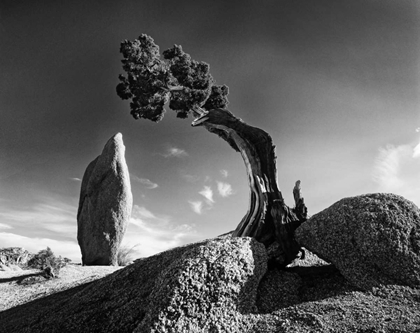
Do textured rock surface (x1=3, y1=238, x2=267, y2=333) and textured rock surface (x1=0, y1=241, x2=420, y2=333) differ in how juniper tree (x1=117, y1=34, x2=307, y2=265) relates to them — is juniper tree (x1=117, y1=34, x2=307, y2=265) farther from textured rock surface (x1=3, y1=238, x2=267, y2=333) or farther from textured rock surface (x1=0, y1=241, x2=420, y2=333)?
textured rock surface (x1=3, y1=238, x2=267, y2=333)

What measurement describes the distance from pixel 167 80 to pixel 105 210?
20.7 feet

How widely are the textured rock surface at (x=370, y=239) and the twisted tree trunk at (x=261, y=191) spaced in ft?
2.69

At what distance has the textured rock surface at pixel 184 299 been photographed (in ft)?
13.8

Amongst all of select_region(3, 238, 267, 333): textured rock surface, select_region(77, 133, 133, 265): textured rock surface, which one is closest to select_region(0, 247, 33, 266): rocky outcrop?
select_region(77, 133, 133, 265): textured rock surface

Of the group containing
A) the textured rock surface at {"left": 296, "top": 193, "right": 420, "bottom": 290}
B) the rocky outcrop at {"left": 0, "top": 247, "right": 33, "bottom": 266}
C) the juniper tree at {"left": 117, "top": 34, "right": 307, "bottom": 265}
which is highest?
the juniper tree at {"left": 117, "top": 34, "right": 307, "bottom": 265}

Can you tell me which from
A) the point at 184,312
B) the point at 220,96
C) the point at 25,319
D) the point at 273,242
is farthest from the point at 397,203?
the point at 25,319

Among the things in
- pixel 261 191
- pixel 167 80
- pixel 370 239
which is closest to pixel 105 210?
pixel 167 80

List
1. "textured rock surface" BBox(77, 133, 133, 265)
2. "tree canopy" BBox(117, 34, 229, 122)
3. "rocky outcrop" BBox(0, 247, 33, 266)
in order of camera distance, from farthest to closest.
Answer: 1. "rocky outcrop" BBox(0, 247, 33, 266)
2. "textured rock surface" BBox(77, 133, 133, 265)
3. "tree canopy" BBox(117, 34, 229, 122)

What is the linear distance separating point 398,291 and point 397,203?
1658mm

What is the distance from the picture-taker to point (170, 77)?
11125 mm

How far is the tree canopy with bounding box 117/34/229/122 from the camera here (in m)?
10.8

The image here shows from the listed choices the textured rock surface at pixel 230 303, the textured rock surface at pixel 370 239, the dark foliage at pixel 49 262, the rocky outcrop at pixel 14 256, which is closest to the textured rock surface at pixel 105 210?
the dark foliage at pixel 49 262

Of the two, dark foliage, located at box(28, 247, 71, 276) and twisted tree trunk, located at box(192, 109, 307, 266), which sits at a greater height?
twisted tree trunk, located at box(192, 109, 307, 266)

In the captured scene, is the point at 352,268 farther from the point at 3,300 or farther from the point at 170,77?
the point at 3,300
